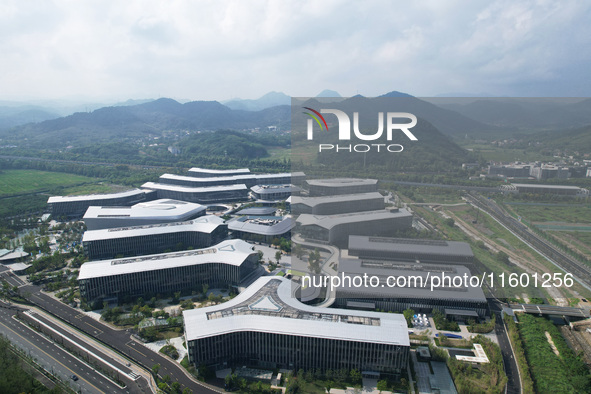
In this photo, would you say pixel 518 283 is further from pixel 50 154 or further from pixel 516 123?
pixel 50 154

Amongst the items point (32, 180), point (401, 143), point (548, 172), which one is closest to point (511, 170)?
point (548, 172)

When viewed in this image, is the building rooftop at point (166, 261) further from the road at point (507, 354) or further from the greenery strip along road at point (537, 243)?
the greenery strip along road at point (537, 243)

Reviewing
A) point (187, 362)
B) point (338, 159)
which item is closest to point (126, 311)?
point (187, 362)

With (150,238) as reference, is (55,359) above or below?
below

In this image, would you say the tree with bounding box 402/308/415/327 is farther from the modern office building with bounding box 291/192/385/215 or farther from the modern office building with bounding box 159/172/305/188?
the modern office building with bounding box 159/172/305/188

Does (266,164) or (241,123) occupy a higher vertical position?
(241,123)

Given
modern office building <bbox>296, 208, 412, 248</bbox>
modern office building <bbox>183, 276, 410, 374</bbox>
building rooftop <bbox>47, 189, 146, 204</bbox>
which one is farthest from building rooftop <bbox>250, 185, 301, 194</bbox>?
modern office building <bbox>183, 276, 410, 374</bbox>

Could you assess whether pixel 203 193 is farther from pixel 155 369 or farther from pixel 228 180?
pixel 155 369
